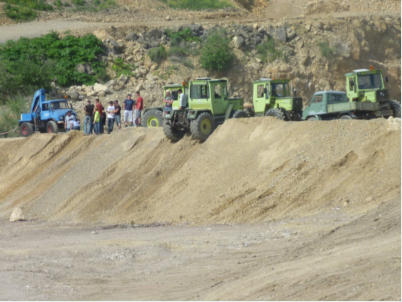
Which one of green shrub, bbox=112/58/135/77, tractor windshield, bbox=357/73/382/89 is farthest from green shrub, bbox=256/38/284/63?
tractor windshield, bbox=357/73/382/89

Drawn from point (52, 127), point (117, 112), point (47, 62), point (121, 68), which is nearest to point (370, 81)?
point (117, 112)

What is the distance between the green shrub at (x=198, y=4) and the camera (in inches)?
2096

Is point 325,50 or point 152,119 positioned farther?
point 325,50

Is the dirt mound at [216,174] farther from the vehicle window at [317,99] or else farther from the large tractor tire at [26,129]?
the vehicle window at [317,99]

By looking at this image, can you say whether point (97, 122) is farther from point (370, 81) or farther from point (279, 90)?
point (370, 81)

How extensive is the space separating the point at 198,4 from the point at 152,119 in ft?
84.5

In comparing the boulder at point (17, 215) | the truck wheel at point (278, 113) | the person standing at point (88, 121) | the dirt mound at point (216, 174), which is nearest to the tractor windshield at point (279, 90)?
the truck wheel at point (278, 113)

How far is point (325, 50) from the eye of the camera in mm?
41531

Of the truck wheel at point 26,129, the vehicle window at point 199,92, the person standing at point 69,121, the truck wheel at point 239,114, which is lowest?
the truck wheel at point 26,129

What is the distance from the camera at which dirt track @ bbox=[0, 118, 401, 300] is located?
11094 mm

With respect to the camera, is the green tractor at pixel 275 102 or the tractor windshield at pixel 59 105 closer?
the green tractor at pixel 275 102

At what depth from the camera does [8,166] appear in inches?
1210

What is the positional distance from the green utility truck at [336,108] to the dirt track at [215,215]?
4.45m

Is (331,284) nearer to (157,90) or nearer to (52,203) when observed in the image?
(52,203)
